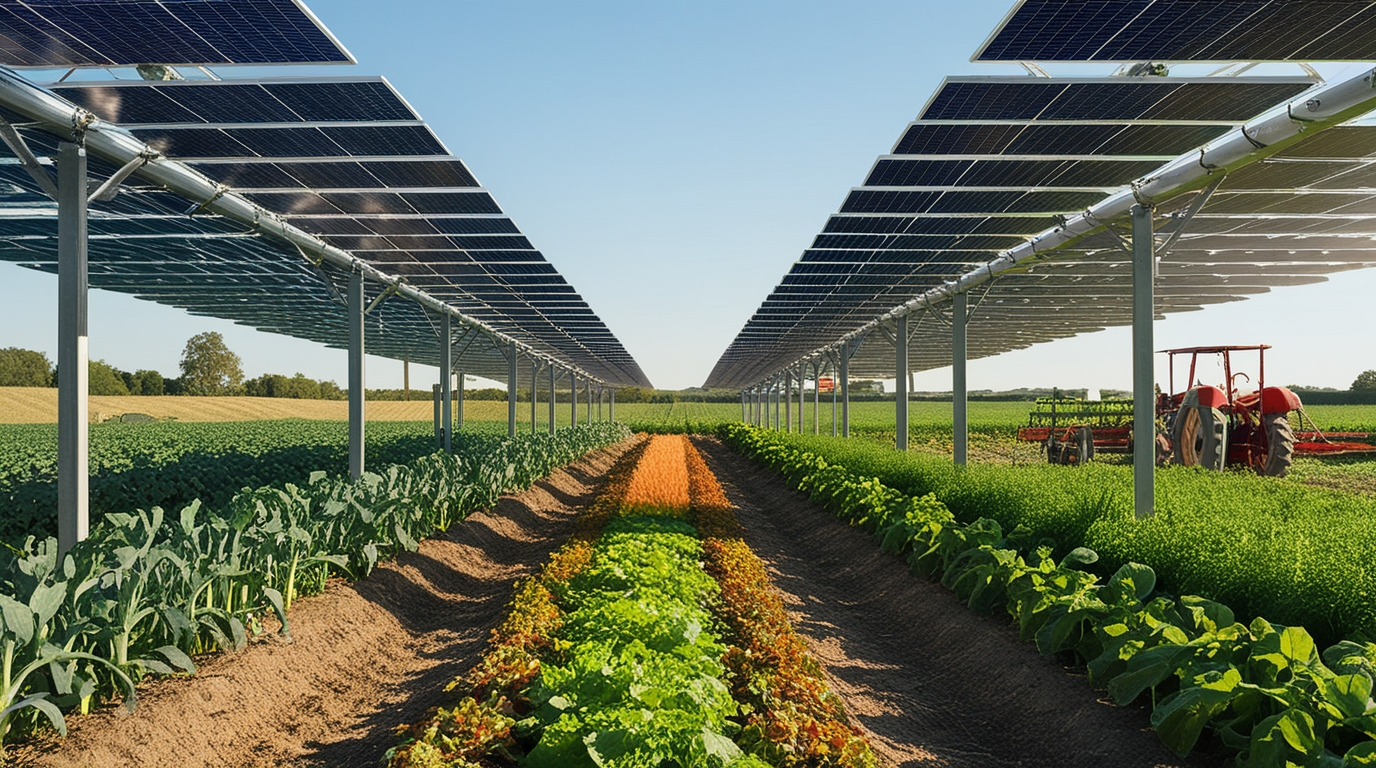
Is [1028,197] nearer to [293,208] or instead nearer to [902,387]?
[902,387]

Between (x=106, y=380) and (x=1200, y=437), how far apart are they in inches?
3249

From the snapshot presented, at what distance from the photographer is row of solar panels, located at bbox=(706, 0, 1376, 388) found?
22.7ft

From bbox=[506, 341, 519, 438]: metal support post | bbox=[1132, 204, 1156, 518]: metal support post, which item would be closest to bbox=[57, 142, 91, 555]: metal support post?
bbox=[1132, 204, 1156, 518]: metal support post

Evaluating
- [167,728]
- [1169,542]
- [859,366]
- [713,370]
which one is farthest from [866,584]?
[713,370]

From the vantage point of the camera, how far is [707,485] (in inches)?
709

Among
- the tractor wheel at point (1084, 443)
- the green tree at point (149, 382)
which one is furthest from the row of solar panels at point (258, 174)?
the green tree at point (149, 382)

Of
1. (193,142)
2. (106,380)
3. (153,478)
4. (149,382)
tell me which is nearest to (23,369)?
(106,380)

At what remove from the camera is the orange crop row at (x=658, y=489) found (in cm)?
1256

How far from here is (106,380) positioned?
71.9m

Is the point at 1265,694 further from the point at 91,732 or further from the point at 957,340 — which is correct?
the point at 957,340

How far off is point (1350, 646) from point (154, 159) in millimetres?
9635

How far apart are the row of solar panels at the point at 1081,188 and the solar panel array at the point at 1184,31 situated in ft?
0.07

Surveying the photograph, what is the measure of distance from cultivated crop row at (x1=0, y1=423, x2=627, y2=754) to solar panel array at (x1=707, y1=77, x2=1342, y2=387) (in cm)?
711

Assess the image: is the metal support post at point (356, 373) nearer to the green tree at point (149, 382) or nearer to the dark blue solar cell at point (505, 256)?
the dark blue solar cell at point (505, 256)
